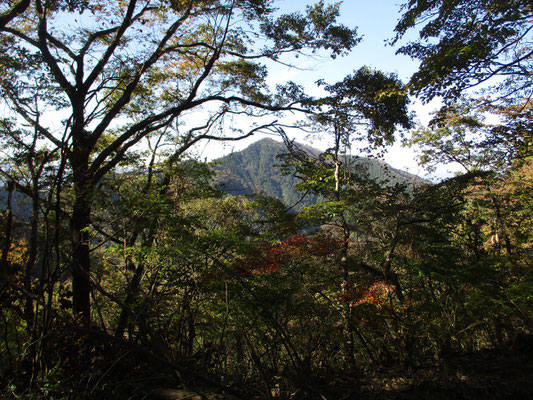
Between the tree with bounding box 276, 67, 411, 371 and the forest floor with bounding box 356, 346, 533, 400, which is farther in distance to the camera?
the tree with bounding box 276, 67, 411, 371

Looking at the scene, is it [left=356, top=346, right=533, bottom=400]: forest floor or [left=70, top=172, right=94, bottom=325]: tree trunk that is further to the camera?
[left=70, top=172, right=94, bottom=325]: tree trunk

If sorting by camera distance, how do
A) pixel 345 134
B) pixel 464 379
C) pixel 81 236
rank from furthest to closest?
pixel 345 134 → pixel 81 236 → pixel 464 379

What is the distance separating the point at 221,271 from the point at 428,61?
4901 millimetres

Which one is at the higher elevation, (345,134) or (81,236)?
(345,134)

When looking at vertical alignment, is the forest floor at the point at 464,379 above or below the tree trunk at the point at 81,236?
below

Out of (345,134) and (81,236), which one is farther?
(345,134)

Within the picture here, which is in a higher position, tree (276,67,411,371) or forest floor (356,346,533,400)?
tree (276,67,411,371)

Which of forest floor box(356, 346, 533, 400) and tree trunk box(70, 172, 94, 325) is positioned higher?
tree trunk box(70, 172, 94, 325)

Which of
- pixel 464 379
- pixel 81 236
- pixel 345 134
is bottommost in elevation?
pixel 464 379

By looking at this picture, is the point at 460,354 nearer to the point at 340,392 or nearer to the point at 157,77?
the point at 340,392

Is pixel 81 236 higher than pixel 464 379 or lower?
higher

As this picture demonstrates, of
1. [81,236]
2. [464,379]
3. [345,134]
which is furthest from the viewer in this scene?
[345,134]

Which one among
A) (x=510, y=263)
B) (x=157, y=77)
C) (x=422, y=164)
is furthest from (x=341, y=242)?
(x=422, y=164)

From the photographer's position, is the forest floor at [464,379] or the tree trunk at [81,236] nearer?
the forest floor at [464,379]
